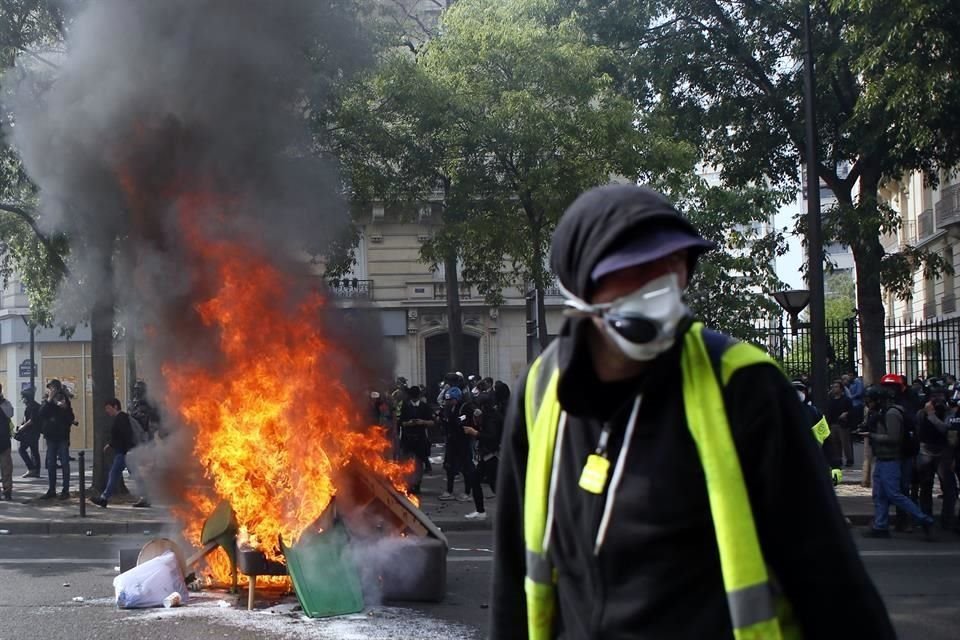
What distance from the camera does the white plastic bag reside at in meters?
7.79

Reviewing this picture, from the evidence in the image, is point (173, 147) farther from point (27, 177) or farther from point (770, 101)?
point (770, 101)

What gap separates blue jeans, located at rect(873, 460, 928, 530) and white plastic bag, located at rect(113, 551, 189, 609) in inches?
281

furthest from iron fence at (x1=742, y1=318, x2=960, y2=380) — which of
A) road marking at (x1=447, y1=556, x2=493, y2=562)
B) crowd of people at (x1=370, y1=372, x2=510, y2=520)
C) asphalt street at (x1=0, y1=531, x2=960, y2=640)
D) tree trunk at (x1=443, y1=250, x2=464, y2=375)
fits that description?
asphalt street at (x1=0, y1=531, x2=960, y2=640)

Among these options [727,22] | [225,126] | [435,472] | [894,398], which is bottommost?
[435,472]

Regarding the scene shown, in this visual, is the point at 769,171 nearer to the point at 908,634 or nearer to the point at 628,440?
the point at 908,634

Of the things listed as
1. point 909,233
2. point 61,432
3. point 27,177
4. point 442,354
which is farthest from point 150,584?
point 909,233

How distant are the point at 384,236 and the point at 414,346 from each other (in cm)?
335

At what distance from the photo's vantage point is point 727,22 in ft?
58.3

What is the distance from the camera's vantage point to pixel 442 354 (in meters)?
33.2

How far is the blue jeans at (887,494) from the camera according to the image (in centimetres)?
1133

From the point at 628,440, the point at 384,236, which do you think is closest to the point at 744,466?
the point at 628,440

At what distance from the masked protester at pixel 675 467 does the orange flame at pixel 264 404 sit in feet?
20.0

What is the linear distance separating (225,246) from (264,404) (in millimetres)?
2833

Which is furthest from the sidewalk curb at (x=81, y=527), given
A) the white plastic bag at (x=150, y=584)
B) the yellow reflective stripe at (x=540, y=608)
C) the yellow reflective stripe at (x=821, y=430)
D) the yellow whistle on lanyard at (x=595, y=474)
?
the yellow whistle on lanyard at (x=595, y=474)
